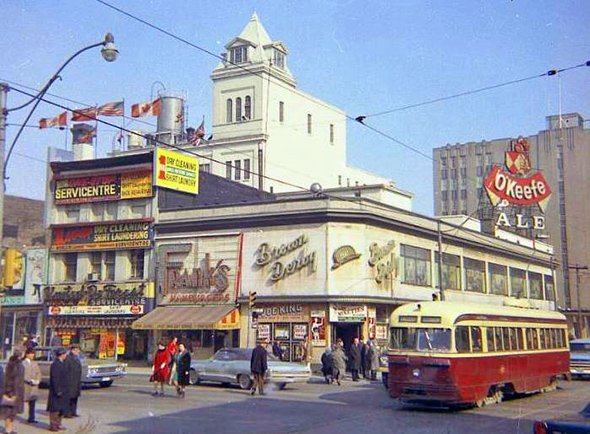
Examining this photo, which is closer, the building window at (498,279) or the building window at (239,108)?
the building window at (498,279)

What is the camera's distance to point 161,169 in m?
42.5

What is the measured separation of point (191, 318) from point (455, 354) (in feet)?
71.8

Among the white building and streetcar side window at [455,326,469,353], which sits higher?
the white building

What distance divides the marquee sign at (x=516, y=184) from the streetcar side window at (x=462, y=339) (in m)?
33.0

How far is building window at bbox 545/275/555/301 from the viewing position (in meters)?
63.2

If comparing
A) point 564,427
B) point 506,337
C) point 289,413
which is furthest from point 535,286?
point 564,427

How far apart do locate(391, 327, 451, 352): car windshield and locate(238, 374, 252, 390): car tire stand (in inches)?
296

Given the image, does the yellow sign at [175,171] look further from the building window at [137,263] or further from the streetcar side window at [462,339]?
the streetcar side window at [462,339]

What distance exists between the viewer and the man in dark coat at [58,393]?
52.1 feet

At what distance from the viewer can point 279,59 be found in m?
65.0

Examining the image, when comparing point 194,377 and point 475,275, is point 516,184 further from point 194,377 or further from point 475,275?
point 194,377

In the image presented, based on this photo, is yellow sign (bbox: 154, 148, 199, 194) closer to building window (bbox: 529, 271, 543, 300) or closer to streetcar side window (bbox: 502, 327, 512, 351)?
streetcar side window (bbox: 502, 327, 512, 351)

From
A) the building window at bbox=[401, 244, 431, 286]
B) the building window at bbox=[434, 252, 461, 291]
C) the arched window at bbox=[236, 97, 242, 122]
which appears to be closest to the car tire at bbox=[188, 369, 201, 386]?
the building window at bbox=[401, 244, 431, 286]

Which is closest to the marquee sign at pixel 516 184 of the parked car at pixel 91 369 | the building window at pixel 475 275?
the building window at pixel 475 275
